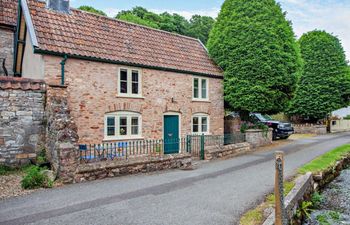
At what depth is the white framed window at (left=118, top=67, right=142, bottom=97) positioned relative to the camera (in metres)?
15.1

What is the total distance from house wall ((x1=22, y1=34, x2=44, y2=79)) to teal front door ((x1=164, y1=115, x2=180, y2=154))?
24.1 feet

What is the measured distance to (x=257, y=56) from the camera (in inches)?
725

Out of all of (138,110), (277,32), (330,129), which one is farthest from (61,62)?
(330,129)

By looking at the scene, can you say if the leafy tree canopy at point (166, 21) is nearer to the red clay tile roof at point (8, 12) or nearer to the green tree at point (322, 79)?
the red clay tile roof at point (8, 12)

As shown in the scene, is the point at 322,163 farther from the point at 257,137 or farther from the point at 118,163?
the point at 118,163

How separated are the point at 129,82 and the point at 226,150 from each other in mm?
6829

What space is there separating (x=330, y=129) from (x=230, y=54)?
20.5 meters

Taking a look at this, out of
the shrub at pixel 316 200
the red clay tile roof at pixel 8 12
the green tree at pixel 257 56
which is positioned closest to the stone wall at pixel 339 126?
the green tree at pixel 257 56

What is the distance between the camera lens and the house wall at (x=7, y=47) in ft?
59.5

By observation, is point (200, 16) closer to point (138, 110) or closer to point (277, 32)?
point (277, 32)

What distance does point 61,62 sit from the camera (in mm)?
12820

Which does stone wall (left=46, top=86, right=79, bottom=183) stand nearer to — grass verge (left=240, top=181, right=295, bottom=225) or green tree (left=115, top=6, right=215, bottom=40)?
grass verge (left=240, top=181, right=295, bottom=225)

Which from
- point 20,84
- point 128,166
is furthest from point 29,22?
point 128,166

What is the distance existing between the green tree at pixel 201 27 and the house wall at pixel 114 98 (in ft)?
101
